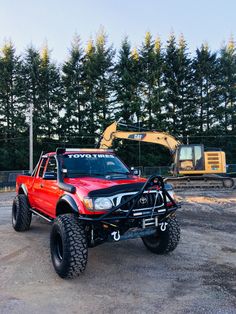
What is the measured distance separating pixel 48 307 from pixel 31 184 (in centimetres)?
406

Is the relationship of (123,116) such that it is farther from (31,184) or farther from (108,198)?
(108,198)

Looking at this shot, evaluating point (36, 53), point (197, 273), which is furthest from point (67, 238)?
point (36, 53)

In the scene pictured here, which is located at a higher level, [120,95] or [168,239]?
[120,95]

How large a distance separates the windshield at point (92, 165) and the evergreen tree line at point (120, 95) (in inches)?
1034

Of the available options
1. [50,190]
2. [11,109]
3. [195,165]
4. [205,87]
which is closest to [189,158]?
[195,165]

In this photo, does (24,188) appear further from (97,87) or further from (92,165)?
(97,87)

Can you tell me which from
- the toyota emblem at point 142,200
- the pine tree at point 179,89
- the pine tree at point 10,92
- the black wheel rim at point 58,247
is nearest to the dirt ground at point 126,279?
the black wheel rim at point 58,247

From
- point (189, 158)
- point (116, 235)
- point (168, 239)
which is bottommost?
point (168, 239)

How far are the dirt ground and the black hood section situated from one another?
1.34 m

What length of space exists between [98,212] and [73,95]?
32476 millimetres

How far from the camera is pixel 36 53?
3634 centimetres

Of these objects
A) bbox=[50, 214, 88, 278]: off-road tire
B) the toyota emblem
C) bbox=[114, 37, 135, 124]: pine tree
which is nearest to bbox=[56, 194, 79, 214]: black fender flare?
bbox=[50, 214, 88, 278]: off-road tire

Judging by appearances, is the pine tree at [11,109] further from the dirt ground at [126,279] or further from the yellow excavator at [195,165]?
the dirt ground at [126,279]

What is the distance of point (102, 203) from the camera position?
4.61m
